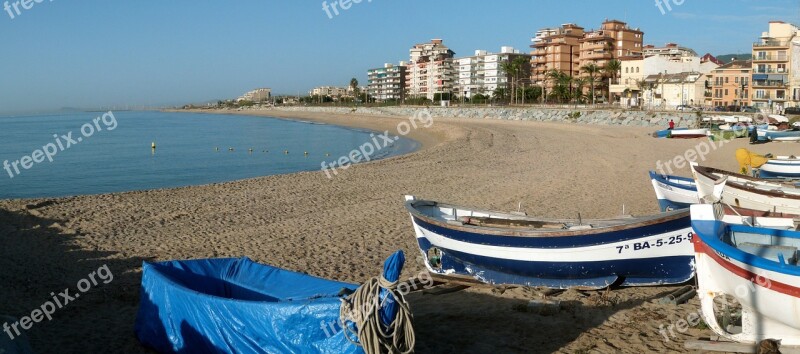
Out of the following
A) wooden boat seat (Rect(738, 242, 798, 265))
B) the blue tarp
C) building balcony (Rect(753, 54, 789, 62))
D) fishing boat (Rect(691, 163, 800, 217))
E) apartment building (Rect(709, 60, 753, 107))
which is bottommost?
the blue tarp

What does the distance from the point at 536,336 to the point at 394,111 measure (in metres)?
84.6

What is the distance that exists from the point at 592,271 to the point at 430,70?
401 ft

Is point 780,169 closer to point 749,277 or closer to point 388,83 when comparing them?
point 749,277

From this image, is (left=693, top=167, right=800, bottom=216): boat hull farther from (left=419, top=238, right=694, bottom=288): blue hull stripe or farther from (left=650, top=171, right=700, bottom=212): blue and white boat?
(left=419, top=238, right=694, bottom=288): blue hull stripe

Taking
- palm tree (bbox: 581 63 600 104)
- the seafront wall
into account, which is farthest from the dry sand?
palm tree (bbox: 581 63 600 104)

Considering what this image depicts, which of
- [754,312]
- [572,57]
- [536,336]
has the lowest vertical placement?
[536,336]

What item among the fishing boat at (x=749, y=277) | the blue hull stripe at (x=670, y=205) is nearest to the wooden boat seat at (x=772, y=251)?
the fishing boat at (x=749, y=277)

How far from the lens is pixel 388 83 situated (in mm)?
145750

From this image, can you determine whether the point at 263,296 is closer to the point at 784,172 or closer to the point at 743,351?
the point at 743,351

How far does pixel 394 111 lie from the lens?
297ft

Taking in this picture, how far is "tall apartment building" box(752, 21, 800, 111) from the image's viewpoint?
54.6m

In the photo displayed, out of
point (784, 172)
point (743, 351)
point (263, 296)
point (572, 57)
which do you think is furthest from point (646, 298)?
point (572, 57)

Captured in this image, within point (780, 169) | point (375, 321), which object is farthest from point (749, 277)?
point (780, 169)

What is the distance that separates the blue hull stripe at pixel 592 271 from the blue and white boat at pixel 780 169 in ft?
29.4
